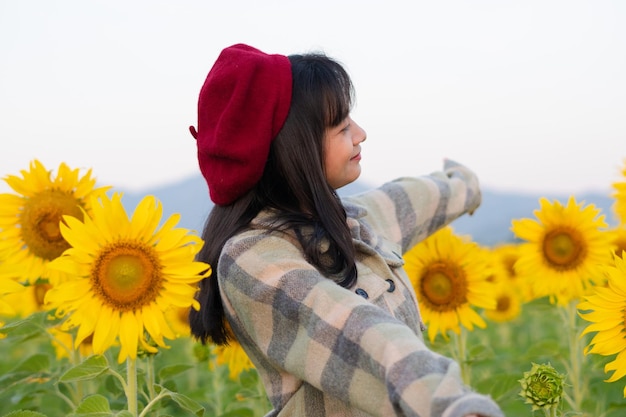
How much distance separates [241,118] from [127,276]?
55 centimetres

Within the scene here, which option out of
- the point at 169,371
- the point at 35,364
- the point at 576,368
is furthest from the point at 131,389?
the point at 576,368

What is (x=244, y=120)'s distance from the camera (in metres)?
2.57

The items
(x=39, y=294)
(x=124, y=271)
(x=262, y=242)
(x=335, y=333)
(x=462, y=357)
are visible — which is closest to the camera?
(x=335, y=333)

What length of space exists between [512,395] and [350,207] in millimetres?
1022

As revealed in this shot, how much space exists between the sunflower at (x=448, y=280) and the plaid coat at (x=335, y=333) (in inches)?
36.3

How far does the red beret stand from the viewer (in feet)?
8.36

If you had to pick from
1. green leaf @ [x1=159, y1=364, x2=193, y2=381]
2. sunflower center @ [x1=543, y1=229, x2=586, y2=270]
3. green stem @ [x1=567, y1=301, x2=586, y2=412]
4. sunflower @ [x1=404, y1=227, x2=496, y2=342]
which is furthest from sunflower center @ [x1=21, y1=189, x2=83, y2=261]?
sunflower center @ [x1=543, y1=229, x2=586, y2=270]

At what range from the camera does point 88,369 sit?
247cm

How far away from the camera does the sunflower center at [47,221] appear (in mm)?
3251

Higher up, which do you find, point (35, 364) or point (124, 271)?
point (124, 271)

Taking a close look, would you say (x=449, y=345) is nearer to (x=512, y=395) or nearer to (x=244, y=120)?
(x=512, y=395)

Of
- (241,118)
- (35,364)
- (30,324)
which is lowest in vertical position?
(35,364)

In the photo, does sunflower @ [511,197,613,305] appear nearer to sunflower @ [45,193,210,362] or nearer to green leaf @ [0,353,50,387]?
green leaf @ [0,353,50,387]

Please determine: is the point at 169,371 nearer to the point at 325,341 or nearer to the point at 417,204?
the point at 417,204
